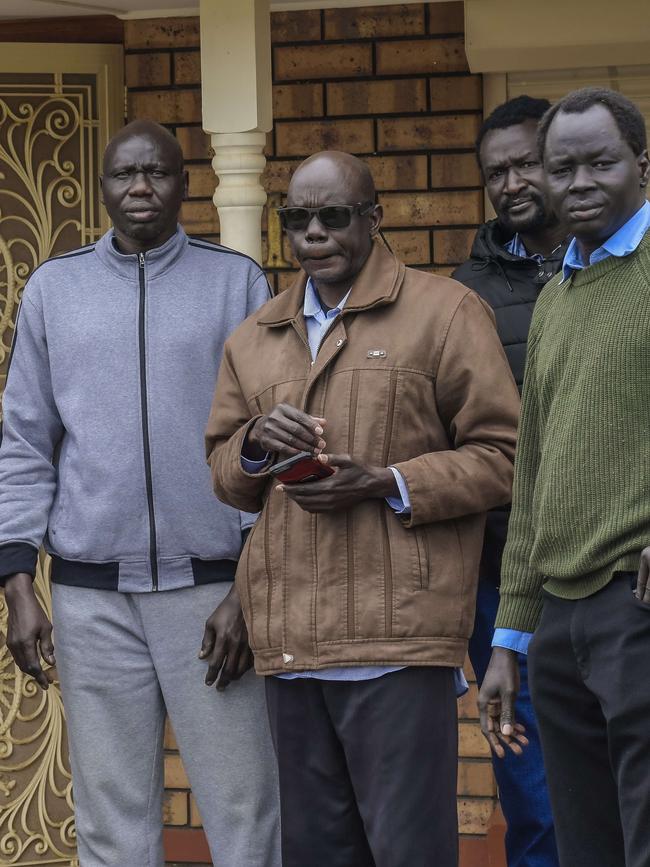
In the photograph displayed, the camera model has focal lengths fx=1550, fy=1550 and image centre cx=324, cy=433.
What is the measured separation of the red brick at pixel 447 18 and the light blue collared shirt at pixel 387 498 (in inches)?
71.2

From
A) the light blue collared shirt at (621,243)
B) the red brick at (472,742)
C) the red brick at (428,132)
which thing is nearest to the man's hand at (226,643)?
the light blue collared shirt at (621,243)

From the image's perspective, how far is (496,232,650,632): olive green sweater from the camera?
2729 millimetres

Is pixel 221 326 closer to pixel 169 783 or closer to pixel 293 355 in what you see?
pixel 293 355

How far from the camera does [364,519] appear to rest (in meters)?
3.28

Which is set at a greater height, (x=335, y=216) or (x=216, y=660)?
(x=335, y=216)

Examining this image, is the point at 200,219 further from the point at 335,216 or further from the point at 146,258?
the point at 335,216

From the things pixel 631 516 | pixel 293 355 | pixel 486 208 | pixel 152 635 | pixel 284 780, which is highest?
pixel 486 208

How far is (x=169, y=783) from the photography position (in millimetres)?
5168

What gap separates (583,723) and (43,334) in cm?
172

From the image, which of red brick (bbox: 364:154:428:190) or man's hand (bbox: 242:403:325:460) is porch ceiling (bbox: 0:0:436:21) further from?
man's hand (bbox: 242:403:325:460)

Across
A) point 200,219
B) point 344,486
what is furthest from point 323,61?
point 344,486

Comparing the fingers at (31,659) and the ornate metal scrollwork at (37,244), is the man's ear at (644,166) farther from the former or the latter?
the ornate metal scrollwork at (37,244)

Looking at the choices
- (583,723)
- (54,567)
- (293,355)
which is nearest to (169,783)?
(54,567)

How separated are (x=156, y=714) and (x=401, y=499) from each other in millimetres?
983
